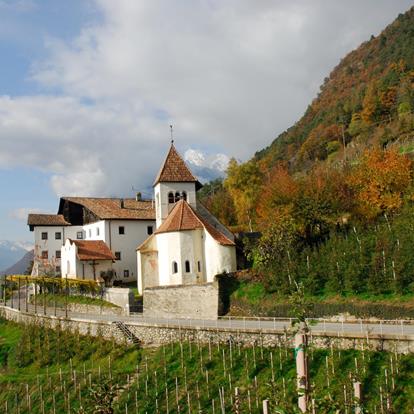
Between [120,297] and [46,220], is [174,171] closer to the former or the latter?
[120,297]

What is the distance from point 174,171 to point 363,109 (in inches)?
2529

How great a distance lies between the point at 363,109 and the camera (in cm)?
10588

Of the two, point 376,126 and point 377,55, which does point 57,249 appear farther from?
point 377,55

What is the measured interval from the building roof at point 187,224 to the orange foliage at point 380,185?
12379mm

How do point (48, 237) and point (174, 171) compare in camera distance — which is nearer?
point (174, 171)

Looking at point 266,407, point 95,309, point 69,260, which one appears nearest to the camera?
point 266,407

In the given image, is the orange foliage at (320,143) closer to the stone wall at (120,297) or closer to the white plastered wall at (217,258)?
the white plastered wall at (217,258)

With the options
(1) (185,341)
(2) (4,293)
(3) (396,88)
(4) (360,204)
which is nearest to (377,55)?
(3) (396,88)

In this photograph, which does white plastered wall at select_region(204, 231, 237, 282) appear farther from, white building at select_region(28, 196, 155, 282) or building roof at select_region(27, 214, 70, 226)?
building roof at select_region(27, 214, 70, 226)

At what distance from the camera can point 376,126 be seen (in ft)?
326

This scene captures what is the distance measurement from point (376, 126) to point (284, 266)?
229ft

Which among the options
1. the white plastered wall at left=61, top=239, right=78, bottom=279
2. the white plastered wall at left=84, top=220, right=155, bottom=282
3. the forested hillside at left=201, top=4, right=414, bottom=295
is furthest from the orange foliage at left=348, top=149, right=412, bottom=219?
the white plastered wall at left=61, top=239, right=78, bottom=279

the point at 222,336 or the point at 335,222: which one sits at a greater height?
the point at 335,222

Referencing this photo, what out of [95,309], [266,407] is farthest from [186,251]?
[266,407]
